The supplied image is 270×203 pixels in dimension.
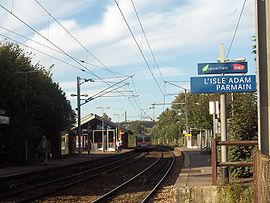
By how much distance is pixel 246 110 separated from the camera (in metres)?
16.3

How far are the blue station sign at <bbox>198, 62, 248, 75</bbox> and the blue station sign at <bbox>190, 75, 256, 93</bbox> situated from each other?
1.01ft

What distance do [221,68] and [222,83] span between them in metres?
0.47

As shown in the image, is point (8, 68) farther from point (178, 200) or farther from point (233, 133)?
point (178, 200)

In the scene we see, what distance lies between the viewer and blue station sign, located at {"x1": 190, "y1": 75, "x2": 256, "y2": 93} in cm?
1364

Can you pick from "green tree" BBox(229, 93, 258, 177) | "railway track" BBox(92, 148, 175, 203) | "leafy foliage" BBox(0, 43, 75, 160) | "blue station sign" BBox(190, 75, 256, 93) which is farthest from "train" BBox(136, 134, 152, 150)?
"blue station sign" BBox(190, 75, 256, 93)

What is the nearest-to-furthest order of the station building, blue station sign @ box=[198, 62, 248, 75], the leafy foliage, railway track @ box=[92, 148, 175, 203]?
blue station sign @ box=[198, 62, 248, 75] < railway track @ box=[92, 148, 175, 203] < the leafy foliage < the station building

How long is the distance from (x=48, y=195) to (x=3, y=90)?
13.6 meters

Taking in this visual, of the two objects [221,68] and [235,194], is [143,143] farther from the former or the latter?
[235,194]

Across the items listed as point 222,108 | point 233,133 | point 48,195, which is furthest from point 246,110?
point 48,195

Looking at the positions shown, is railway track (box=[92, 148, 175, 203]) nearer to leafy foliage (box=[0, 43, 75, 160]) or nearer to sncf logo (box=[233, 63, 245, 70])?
sncf logo (box=[233, 63, 245, 70])

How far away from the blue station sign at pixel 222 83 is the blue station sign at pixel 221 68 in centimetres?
31

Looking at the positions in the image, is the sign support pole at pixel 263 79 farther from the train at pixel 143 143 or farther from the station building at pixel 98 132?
the train at pixel 143 143

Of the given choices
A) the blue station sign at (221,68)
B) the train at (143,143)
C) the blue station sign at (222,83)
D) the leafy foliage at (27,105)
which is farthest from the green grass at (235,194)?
the train at (143,143)

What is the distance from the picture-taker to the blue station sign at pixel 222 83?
13.6 meters
